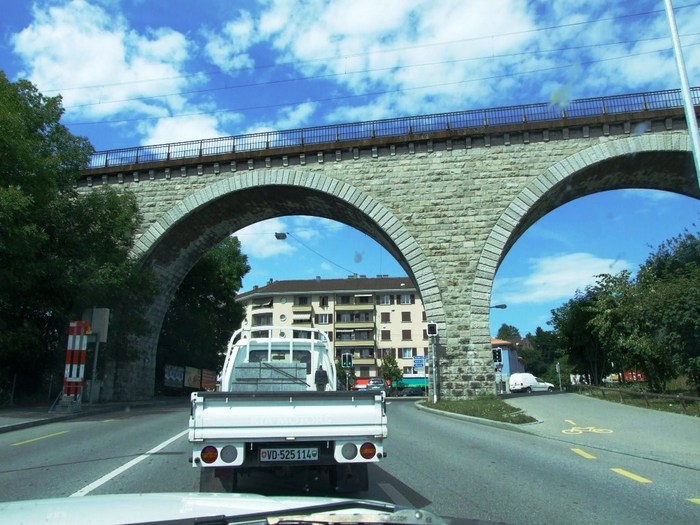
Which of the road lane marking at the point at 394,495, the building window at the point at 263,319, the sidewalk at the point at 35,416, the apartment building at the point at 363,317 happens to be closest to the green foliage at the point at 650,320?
the road lane marking at the point at 394,495

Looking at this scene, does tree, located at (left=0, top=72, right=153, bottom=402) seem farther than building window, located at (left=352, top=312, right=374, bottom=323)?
No

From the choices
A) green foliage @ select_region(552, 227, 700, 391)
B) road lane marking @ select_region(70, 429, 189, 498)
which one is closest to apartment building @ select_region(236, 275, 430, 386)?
green foliage @ select_region(552, 227, 700, 391)

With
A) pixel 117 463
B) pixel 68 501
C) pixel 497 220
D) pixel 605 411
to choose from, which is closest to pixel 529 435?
pixel 605 411

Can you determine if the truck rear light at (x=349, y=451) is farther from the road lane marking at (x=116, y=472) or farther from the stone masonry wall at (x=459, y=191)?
the stone masonry wall at (x=459, y=191)

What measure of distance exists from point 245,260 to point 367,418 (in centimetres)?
4362

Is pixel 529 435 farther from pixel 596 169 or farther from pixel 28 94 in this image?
pixel 28 94

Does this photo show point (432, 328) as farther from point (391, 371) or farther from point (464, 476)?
point (391, 371)

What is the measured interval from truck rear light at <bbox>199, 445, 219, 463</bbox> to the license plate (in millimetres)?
442

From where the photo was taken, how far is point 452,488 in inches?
267

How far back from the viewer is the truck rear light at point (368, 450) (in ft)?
18.6

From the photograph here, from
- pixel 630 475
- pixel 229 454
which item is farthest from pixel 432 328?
pixel 229 454

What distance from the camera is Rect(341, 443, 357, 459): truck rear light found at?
5.65m

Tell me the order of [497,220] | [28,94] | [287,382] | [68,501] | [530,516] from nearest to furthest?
1. [68,501]
2. [530,516]
3. [287,382]
4. [28,94]
5. [497,220]

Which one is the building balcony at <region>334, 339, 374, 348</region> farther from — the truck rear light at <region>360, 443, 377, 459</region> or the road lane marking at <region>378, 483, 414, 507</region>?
the truck rear light at <region>360, 443, 377, 459</region>
